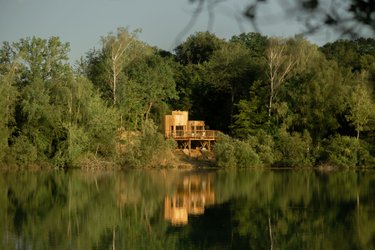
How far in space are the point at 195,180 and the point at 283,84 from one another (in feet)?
42.0

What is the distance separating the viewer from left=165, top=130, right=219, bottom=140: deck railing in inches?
1775

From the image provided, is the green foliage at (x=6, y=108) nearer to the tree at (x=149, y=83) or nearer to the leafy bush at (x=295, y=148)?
the tree at (x=149, y=83)

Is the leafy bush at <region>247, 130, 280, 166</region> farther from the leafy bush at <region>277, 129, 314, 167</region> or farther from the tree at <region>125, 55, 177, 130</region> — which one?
the tree at <region>125, 55, 177, 130</region>

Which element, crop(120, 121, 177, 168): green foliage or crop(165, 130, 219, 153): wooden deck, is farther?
crop(165, 130, 219, 153): wooden deck

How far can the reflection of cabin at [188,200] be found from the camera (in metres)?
23.1

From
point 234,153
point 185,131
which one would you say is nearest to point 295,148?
point 234,153

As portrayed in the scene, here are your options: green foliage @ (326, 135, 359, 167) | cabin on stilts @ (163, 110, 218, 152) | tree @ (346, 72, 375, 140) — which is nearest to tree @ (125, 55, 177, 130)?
cabin on stilts @ (163, 110, 218, 152)

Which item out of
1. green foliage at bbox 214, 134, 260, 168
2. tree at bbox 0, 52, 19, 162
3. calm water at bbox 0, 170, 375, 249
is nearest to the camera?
calm water at bbox 0, 170, 375, 249

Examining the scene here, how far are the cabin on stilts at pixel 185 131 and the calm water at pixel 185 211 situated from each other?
650 cm

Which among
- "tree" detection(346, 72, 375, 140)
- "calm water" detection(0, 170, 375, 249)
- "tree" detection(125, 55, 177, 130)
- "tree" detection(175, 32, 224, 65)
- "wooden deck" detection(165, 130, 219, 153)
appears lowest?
"calm water" detection(0, 170, 375, 249)

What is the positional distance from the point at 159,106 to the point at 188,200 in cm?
2190


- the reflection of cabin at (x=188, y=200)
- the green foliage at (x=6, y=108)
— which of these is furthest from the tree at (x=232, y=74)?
the green foliage at (x=6, y=108)

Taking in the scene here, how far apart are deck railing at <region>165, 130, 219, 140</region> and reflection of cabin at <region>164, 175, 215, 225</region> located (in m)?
9.94

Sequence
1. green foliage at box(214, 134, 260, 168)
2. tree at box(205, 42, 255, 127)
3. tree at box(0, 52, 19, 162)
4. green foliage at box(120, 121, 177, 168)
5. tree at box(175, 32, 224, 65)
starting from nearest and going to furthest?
tree at box(0, 52, 19, 162) < green foliage at box(120, 121, 177, 168) < green foliage at box(214, 134, 260, 168) < tree at box(205, 42, 255, 127) < tree at box(175, 32, 224, 65)
